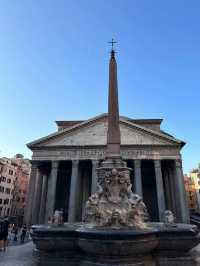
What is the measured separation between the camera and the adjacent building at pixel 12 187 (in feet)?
140

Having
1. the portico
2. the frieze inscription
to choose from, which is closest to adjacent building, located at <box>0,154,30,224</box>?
the portico

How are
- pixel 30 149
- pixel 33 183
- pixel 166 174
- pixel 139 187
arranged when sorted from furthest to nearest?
pixel 166 174, pixel 30 149, pixel 33 183, pixel 139 187

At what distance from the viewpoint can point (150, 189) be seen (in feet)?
104

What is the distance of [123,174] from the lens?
273 inches

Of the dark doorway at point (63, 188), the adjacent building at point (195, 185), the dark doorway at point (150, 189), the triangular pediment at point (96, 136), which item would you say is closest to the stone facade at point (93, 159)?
the triangular pediment at point (96, 136)

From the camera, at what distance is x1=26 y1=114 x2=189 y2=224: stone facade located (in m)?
25.2

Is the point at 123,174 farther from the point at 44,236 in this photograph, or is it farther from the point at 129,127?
the point at 129,127

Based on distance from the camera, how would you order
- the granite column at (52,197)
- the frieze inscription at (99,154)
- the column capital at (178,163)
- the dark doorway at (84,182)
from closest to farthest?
the granite column at (52,197)
the column capital at (178,163)
the frieze inscription at (99,154)
the dark doorway at (84,182)

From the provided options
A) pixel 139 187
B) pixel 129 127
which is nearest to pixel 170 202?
pixel 139 187

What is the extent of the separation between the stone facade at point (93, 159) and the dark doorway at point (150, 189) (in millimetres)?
134

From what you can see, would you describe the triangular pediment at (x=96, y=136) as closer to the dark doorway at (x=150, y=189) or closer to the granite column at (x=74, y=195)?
the granite column at (x=74, y=195)

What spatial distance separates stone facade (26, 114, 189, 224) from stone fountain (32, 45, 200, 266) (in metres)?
18.2

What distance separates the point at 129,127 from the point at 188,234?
22.5 m

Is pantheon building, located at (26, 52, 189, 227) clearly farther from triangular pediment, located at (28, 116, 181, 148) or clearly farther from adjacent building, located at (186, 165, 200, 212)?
adjacent building, located at (186, 165, 200, 212)
